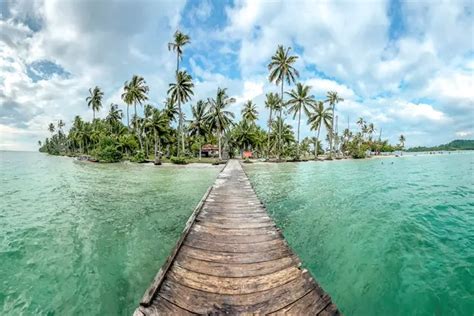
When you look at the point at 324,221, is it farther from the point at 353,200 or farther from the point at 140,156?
the point at 140,156

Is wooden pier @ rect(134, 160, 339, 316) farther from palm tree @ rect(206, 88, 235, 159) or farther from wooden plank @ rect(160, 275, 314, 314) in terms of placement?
palm tree @ rect(206, 88, 235, 159)

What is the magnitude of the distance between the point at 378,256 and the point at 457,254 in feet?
7.09

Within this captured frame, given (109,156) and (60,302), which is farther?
(109,156)

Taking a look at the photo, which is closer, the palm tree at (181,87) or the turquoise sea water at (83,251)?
the turquoise sea water at (83,251)

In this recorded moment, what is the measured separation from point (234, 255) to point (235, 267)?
16.8 inches

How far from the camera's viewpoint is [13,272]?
21.0 feet

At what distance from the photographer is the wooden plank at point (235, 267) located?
12.7 feet

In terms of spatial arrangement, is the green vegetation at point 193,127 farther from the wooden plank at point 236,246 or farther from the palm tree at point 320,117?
the wooden plank at point 236,246

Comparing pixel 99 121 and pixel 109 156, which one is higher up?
pixel 99 121

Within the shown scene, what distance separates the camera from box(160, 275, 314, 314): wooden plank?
9.93 ft

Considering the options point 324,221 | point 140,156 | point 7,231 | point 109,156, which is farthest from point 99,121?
point 324,221

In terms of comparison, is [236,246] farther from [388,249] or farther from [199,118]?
[199,118]

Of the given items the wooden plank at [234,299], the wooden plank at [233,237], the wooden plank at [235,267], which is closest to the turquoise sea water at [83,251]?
the wooden plank at [233,237]

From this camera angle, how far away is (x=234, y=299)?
3227 millimetres
